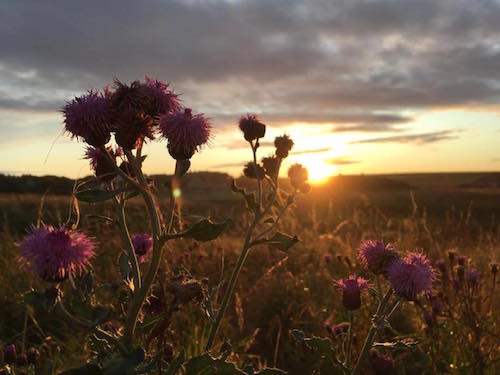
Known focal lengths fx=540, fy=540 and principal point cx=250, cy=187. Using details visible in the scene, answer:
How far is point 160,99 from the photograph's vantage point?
244 centimetres

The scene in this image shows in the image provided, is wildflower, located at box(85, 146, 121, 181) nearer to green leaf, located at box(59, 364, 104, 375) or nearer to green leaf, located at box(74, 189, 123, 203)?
green leaf, located at box(74, 189, 123, 203)

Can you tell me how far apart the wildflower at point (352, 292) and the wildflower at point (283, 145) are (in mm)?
926

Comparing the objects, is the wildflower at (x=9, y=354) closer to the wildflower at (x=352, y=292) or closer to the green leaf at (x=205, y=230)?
the green leaf at (x=205, y=230)

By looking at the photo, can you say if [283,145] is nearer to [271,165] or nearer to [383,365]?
[271,165]

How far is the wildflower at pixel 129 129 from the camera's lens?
218 cm

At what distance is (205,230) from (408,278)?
1.14 meters

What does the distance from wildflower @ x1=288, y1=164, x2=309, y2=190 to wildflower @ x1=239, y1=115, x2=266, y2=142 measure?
404mm

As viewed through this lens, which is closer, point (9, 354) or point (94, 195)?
point (94, 195)

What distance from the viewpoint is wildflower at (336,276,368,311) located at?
289 cm

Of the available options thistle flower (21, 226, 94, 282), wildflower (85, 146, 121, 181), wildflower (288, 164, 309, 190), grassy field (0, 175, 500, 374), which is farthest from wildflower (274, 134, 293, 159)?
thistle flower (21, 226, 94, 282)

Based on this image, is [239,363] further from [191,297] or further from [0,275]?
[0,275]

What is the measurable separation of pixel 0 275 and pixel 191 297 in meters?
5.69

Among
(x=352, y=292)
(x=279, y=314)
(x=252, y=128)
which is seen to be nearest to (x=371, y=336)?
(x=352, y=292)

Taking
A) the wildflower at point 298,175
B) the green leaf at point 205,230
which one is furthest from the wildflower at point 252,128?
the green leaf at point 205,230
